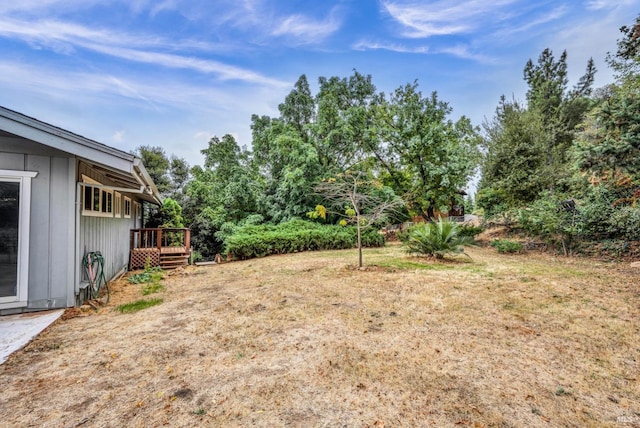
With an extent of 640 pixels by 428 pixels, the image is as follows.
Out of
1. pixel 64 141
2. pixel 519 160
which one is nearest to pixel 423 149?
pixel 519 160

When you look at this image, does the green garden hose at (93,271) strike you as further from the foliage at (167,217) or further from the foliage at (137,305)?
the foliage at (167,217)

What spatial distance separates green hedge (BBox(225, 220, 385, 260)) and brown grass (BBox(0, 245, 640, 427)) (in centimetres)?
472

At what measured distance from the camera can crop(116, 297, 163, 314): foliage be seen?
13.2ft

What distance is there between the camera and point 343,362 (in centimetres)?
244

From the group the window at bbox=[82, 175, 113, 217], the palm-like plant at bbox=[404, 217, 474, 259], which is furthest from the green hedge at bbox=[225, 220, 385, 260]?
the window at bbox=[82, 175, 113, 217]

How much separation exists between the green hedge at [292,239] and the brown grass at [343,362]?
472 centimetres

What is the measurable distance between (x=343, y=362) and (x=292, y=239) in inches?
321

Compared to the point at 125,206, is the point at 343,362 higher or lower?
lower

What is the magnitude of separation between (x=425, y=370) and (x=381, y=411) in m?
0.69

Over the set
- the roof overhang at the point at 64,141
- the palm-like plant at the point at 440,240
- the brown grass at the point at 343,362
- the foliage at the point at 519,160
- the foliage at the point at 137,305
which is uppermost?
the foliage at the point at 519,160

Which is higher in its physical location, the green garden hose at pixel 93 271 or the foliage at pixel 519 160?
the foliage at pixel 519 160

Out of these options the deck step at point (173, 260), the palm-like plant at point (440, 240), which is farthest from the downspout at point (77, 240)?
the palm-like plant at point (440, 240)

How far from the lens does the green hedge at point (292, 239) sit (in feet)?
31.0

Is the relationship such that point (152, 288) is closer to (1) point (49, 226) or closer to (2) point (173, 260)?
(1) point (49, 226)
